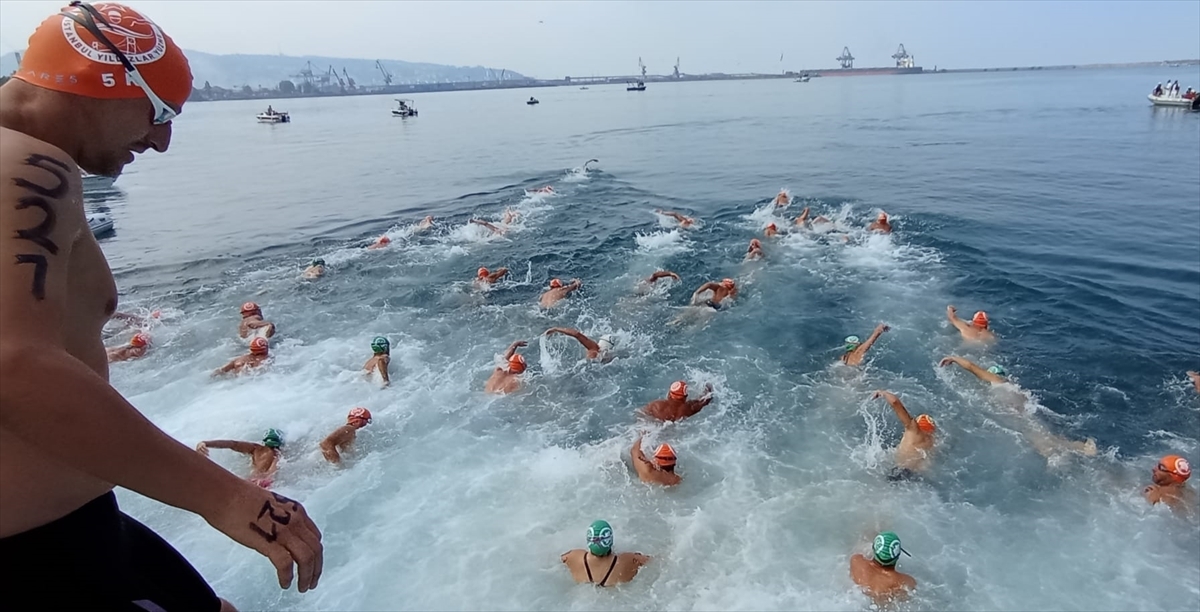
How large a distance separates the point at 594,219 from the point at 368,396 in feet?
43.5

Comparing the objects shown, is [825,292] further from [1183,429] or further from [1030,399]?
[1183,429]

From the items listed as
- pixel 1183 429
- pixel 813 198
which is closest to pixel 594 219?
pixel 813 198

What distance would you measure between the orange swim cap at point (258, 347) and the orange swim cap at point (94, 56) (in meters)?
10.5

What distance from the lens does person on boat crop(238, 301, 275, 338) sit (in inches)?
471

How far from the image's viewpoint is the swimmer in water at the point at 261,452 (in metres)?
7.82

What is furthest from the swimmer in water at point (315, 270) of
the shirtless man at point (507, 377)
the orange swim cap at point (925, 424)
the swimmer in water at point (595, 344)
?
the orange swim cap at point (925, 424)

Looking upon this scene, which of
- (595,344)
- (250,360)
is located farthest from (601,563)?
(250,360)

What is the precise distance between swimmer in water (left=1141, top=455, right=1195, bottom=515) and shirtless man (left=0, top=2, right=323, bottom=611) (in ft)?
30.9

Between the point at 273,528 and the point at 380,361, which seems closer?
the point at 273,528

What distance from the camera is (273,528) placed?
167 cm

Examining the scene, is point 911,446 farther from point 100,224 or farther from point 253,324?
point 100,224

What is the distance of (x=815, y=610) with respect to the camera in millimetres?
5961

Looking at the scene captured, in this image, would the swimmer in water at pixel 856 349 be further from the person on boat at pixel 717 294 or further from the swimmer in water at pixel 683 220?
the swimmer in water at pixel 683 220

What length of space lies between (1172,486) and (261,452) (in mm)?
11415
